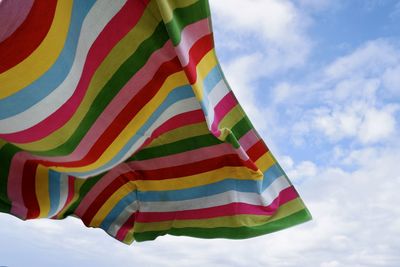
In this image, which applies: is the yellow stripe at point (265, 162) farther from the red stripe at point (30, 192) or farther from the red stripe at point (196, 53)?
the red stripe at point (30, 192)

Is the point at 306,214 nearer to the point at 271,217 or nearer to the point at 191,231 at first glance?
the point at 271,217

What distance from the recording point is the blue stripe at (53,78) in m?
1.81

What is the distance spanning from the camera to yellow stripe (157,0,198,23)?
174 centimetres

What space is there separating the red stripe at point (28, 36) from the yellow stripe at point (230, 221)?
5.16 feet

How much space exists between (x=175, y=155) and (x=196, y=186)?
0.26 metres

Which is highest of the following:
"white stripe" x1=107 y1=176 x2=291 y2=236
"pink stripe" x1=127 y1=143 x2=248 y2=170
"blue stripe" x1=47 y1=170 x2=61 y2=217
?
"pink stripe" x1=127 y1=143 x2=248 y2=170

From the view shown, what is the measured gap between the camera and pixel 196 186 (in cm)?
285

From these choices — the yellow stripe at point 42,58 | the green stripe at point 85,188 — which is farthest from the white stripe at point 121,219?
the yellow stripe at point 42,58

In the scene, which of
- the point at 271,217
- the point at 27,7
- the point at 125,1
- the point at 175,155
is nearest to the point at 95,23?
the point at 125,1

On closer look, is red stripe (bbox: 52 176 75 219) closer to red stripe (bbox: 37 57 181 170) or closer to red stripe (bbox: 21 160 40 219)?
red stripe (bbox: 21 160 40 219)

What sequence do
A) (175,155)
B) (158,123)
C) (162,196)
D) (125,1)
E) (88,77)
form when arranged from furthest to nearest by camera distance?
(162,196) < (175,155) < (158,123) < (88,77) < (125,1)

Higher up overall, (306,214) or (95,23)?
(95,23)

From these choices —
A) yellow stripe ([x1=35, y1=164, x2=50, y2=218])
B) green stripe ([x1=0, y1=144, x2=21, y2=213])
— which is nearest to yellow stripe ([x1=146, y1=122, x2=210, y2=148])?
yellow stripe ([x1=35, y1=164, x2=50, y2=218])

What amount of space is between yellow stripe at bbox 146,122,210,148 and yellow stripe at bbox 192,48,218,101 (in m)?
0.39
